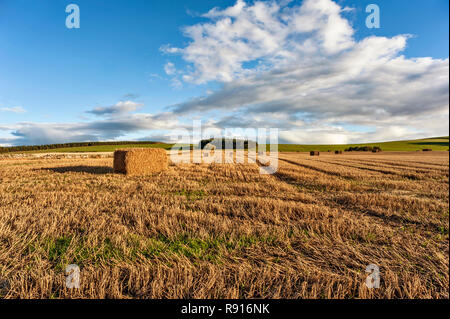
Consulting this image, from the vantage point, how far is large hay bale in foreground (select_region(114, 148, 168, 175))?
1538 centimetres

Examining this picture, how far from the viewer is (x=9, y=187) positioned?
9602 mm

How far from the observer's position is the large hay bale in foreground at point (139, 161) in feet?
50.4

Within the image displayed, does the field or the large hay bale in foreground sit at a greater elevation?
the large hay bale in foreground

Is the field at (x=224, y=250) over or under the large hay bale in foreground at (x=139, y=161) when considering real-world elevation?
under

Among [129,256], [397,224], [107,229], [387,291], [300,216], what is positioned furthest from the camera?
[300,216]

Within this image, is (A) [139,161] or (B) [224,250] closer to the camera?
(B) [224,250]

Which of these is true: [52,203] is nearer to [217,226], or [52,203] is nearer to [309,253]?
[217,226]

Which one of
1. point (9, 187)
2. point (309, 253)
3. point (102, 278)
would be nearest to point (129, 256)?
point (102, 278)

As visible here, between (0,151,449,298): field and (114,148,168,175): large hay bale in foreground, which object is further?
(114,148,168,175): large hay bale in foreground

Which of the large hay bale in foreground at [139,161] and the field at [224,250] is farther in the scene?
the large hay bale in foreground at [139,161]

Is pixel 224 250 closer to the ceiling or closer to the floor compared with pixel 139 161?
closer to the floor

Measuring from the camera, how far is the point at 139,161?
15.9 m

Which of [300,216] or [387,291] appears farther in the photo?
[300,216]

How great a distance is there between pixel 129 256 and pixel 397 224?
5871 mm
